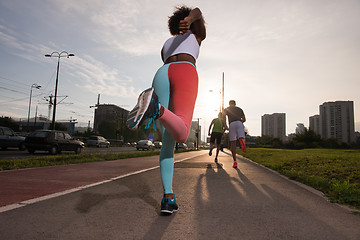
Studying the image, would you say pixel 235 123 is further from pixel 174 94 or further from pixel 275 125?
pixel 275 125

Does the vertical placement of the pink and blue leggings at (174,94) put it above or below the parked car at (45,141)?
above

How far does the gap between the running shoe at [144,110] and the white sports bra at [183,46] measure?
79cm

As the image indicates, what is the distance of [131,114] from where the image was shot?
1.94 metres

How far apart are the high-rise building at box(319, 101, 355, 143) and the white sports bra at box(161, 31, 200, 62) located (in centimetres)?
11469

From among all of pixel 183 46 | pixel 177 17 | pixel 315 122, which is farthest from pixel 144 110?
pixel 315 122

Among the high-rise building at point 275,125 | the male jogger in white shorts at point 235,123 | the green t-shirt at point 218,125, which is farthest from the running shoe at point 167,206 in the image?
the high-rise building at point 275,125

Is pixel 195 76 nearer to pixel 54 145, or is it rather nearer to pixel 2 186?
pixel 2 186

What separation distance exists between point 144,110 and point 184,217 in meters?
1.11

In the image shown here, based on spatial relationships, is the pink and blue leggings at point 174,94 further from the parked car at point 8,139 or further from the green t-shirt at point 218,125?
the parked car at point 8,139

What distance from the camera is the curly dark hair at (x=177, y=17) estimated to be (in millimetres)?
2998

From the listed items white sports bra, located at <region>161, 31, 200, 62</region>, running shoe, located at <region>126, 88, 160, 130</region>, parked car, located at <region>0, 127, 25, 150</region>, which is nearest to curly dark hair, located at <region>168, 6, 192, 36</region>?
white sports bra, located at <region>161, 31, 200, 62</region>

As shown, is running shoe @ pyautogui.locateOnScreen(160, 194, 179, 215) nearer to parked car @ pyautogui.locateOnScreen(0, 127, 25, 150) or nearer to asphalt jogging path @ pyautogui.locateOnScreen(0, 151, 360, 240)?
asphalt jogging path @ pyautogui.locateOnScreen(0, 151, 360, 240)

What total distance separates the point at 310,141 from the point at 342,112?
59.2 metres

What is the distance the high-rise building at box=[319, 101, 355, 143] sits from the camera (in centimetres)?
9969
